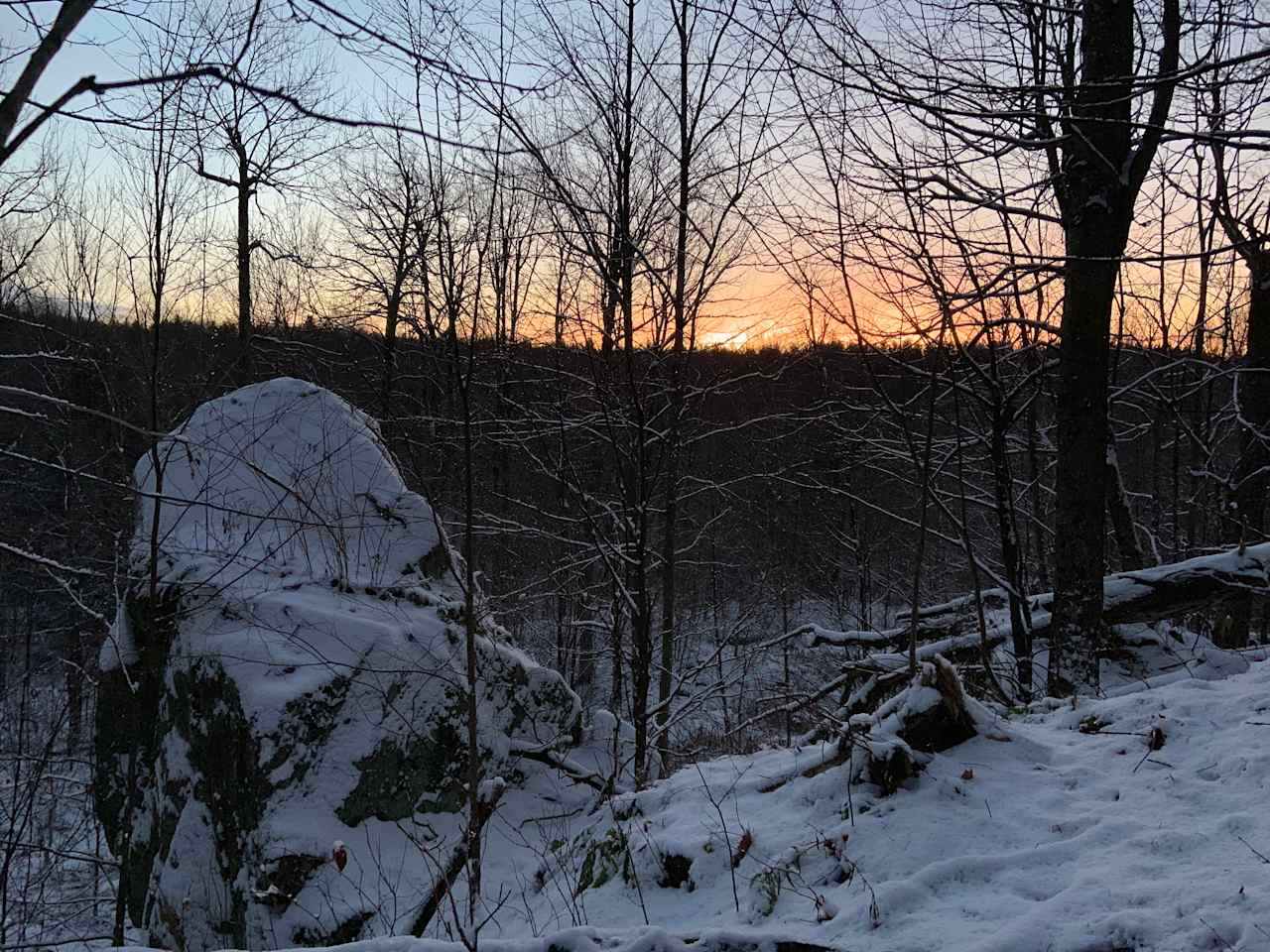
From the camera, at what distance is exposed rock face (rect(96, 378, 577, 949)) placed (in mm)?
4211

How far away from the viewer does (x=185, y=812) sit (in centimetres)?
459

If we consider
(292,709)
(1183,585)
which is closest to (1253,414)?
(1183,585)

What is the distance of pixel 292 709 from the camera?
4504mm

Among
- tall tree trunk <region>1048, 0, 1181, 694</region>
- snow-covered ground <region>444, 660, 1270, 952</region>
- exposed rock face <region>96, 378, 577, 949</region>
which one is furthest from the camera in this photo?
tall tree trunk <region>1048, 0, 1181, 694</region>

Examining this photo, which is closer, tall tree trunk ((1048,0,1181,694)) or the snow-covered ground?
the snow-covered ground

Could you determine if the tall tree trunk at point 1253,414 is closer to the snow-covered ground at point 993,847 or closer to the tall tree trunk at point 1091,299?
the tall tree trunk at point 1091,299

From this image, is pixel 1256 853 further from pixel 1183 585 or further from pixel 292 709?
pixel 292 709

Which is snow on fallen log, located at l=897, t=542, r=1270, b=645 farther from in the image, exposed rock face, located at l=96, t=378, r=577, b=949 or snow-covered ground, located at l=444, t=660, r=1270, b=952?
exposed rock face, located at l=96, t=378, r=577, b=949

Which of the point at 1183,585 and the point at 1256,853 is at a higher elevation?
the point at 1183,585

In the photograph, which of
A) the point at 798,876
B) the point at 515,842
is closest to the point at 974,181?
the point at 798,876

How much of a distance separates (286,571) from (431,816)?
1.96 metres

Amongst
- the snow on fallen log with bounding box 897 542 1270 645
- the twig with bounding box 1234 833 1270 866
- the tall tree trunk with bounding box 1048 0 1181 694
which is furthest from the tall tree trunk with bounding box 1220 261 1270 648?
the twig with bounding box 1234 833 1270 866

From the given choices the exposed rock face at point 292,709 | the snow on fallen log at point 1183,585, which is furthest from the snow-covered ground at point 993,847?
the snow on fallen log at point 1183,585

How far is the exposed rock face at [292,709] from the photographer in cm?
421
